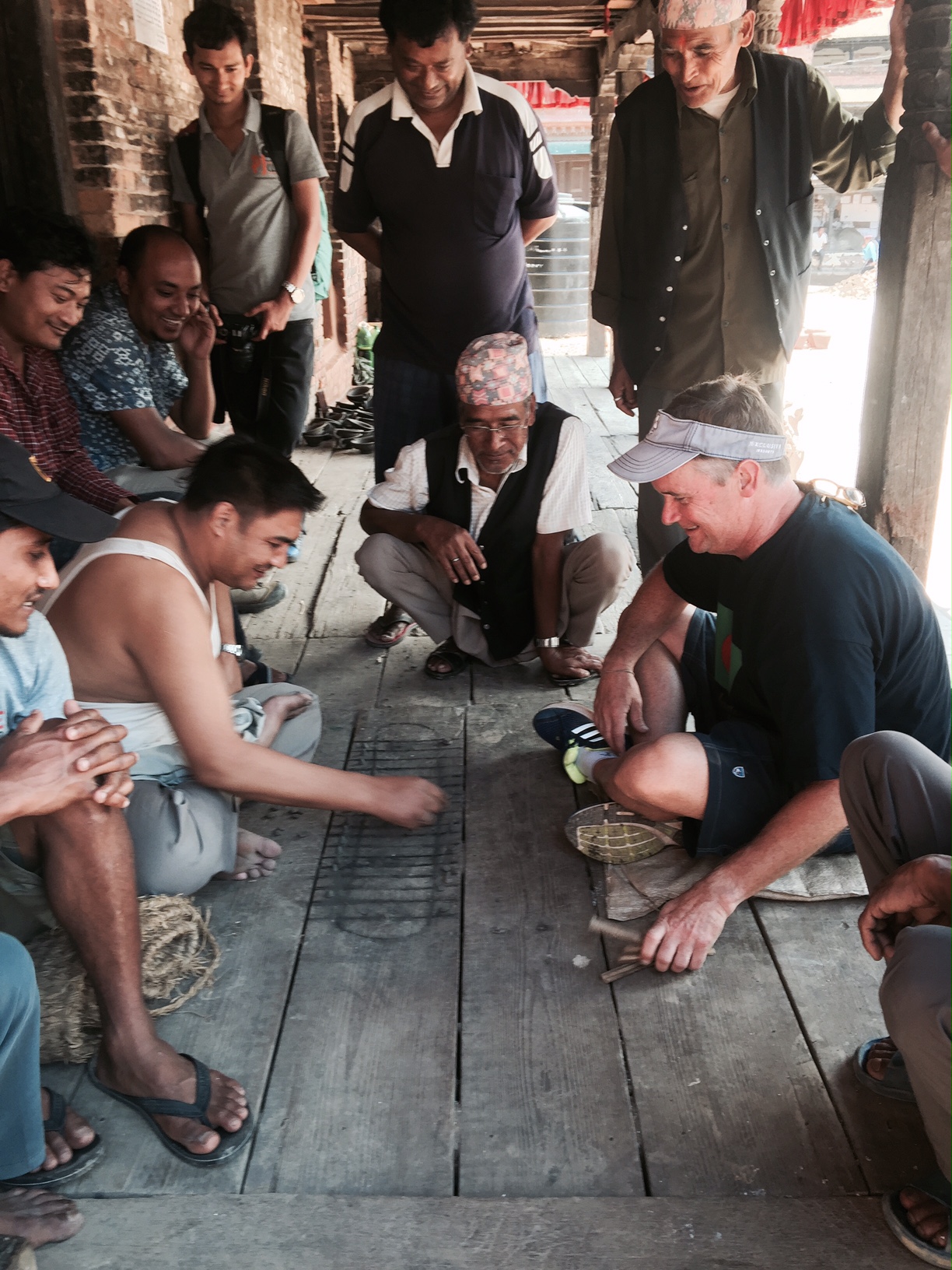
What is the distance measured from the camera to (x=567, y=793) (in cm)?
265

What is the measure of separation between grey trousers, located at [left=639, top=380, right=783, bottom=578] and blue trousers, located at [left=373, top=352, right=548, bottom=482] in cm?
39

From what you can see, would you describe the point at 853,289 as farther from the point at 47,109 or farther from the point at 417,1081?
the point at 417,1081

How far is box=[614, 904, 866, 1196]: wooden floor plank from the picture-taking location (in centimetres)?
159

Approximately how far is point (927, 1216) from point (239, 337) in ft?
12.4

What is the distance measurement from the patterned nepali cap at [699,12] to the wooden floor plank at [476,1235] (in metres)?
2.67

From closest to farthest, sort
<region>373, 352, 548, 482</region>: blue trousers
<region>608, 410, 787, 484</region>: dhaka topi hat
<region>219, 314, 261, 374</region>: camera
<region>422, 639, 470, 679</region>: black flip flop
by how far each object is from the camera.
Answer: <region>608, 410, 787, 484</region>: dhaka topi hat
<region>422, 639, 470, 679</region>: black flip flop
<region>373, 352, 548, 482</region>: blue trousers
<region>219, 314, 261, 374</region>: camera

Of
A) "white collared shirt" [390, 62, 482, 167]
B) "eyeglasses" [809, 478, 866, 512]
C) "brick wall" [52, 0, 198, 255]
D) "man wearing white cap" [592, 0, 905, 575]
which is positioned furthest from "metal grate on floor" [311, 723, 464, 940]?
"brick wall" [52, 0, 198, 255]

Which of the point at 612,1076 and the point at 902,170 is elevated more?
the point at 902,170

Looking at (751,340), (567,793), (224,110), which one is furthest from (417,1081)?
(224,110)

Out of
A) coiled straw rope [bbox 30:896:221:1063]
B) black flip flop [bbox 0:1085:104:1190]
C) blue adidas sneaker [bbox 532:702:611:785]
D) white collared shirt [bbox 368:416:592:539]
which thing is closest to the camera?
black flip flop [bbox 0:1085:104:1190]

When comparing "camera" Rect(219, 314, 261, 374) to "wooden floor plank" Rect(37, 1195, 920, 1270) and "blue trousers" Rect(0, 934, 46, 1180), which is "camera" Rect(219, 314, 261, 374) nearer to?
"blue trousers" Rect(0, 934, 46, 1180)

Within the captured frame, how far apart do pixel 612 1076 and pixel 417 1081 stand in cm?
33

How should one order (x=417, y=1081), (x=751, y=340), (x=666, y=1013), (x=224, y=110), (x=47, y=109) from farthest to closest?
(x=224, y=110) < (x=47, y=109) < (x=751, y=340) < (x=666, y=1013) < (x=417, y=1081)

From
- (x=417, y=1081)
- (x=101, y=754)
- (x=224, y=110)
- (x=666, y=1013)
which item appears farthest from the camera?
(x=224, y=110)
